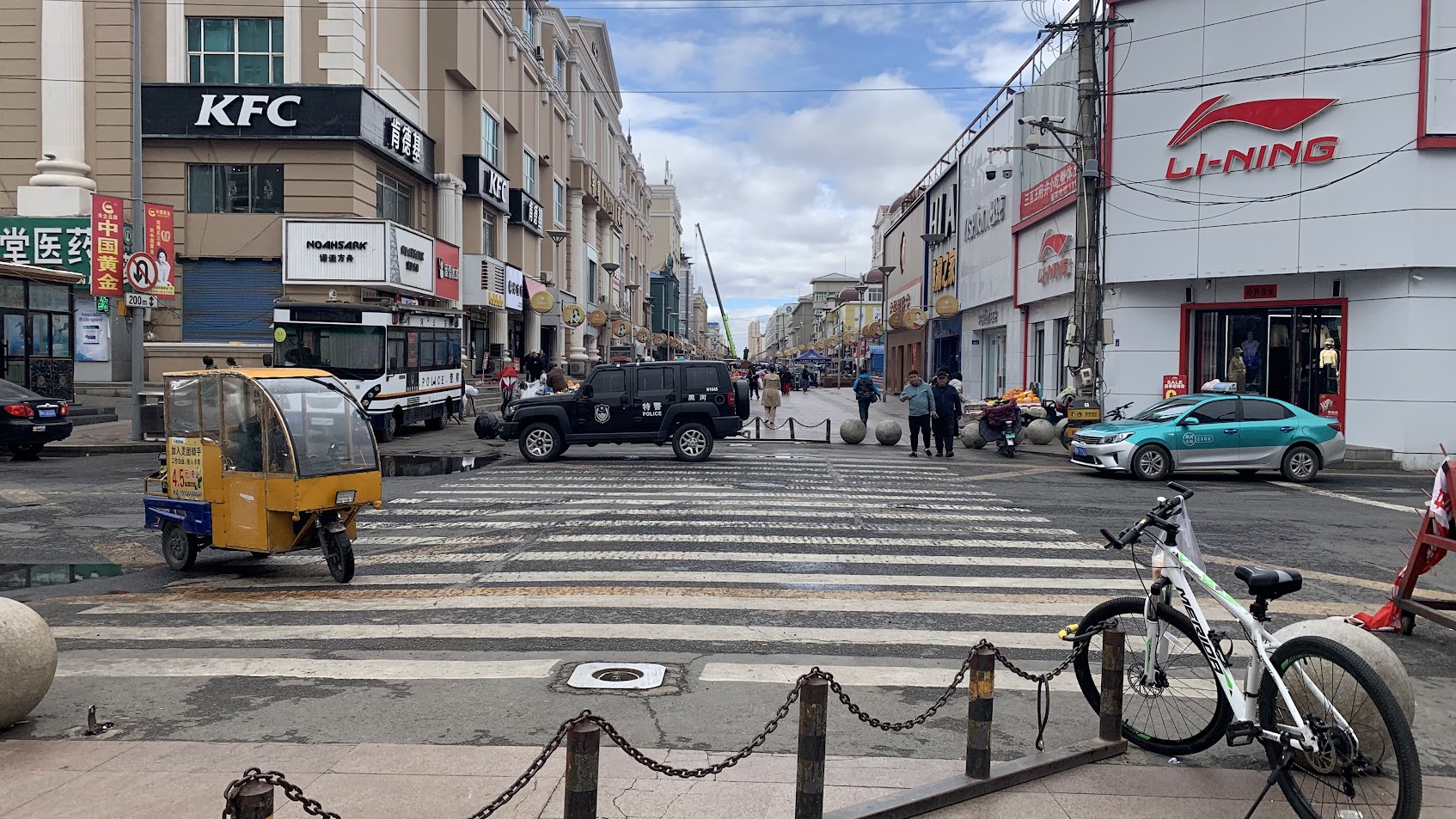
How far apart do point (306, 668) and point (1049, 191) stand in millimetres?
25772

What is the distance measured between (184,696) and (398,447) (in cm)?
1683

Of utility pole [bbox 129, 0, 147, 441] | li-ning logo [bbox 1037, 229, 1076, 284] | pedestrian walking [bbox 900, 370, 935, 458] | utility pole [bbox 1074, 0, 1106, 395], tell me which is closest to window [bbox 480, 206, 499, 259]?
utility pole [bbox 129, 0, 147, 441]

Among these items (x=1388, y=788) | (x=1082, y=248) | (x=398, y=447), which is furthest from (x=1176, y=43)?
(x=1388, y=788)

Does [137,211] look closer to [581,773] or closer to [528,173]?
[581,773]

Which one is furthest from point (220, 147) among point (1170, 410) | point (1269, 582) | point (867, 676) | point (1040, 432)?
point (1269, 582)

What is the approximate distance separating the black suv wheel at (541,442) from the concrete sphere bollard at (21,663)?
14.1m

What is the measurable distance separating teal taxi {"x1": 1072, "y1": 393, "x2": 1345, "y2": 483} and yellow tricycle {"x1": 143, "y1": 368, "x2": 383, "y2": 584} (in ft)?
43.5

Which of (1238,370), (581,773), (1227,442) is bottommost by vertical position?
(581,773)

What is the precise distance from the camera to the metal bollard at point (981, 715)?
15.1 feet

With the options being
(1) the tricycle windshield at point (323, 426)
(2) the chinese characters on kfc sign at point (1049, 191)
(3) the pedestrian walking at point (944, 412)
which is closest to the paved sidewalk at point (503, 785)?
(1) the tricycle windshield at point (323, 426)

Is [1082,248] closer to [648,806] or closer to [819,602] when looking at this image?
[819,602]

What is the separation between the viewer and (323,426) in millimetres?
9461

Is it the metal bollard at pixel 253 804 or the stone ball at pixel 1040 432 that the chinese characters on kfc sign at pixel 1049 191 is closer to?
the stone ball at pixel 1040 432

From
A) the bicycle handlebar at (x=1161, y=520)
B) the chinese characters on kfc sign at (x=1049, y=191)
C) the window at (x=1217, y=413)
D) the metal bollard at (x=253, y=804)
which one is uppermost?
the chinese characters on kfc sign at (x=1049, y=191)
